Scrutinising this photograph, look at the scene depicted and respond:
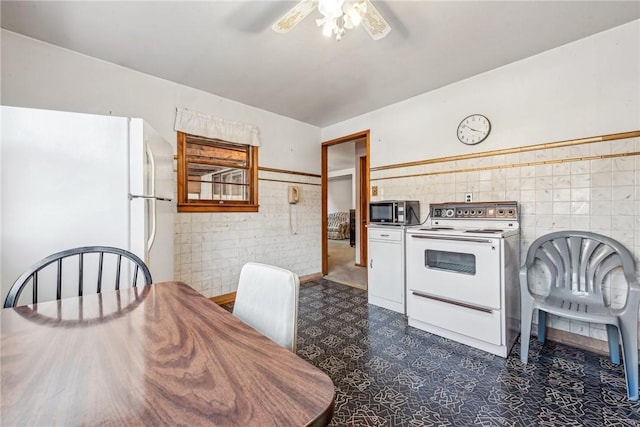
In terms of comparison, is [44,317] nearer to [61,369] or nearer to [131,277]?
[61,369]

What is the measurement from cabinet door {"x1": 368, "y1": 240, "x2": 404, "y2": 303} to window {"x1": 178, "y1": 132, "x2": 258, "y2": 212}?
1658 millimetres

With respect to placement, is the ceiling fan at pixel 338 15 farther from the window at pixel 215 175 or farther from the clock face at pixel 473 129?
the window at pixel 215 175

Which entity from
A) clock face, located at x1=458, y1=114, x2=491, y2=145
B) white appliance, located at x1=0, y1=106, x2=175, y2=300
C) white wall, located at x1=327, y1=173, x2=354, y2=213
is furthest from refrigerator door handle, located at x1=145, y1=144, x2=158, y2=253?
white wall, located at x1=327, y1=173, x2=354, y2=213

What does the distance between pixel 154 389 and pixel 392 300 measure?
2712mm

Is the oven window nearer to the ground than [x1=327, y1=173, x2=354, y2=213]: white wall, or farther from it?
nearer to the ground

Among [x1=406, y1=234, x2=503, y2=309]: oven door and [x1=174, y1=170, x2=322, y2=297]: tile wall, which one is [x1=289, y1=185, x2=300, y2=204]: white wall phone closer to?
[x1=174, y1=170, x2=322, y2=297]: tile wall

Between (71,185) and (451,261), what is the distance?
279cm

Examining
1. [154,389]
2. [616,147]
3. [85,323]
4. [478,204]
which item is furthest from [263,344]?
[616,147]

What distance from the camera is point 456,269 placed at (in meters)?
2.31

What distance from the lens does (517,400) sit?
1.58 m

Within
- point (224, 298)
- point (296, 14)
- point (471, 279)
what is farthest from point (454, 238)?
point (224, 298)

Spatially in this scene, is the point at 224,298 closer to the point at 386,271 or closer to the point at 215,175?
the point at 215,175

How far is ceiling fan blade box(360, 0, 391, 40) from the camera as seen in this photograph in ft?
5.13

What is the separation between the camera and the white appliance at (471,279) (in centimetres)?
206
